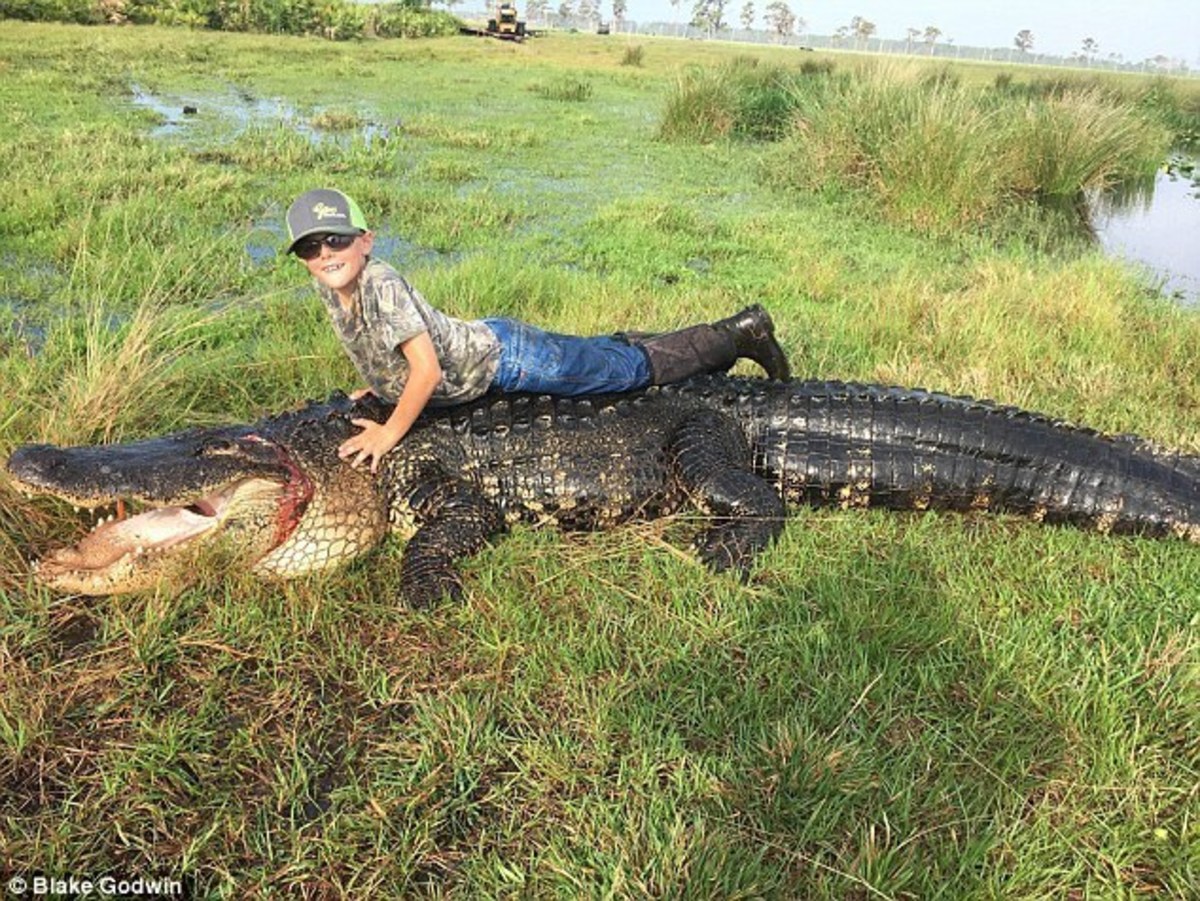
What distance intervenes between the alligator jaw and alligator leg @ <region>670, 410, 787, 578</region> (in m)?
1.58

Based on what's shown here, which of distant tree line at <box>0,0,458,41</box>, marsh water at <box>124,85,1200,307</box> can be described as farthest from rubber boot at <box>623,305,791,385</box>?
distant tree line at <box>0,0,458,41</box>

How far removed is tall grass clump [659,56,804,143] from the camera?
14.0 metres

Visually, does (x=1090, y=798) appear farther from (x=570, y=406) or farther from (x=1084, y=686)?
(x=570, y=406)

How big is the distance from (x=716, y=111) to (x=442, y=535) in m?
12.9

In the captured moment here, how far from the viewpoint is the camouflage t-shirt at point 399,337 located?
2.93 metres

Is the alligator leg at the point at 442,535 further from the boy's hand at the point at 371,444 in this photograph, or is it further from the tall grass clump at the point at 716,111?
the tall grass clump at the point at 716,111

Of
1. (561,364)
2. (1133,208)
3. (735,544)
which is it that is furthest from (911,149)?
(735,544)

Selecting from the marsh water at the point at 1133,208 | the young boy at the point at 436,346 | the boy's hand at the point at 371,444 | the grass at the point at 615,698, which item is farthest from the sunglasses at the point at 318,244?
the marsh water at the point at 1133,208

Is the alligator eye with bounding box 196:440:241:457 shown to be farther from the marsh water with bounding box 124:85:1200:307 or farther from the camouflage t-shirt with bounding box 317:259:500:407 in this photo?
the marsh water with bounding box 124:85:1200:307

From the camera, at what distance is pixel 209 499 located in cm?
294

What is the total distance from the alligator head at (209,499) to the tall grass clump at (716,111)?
12.4m

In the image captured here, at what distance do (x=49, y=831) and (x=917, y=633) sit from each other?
2.43 m

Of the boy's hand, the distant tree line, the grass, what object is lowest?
the grass

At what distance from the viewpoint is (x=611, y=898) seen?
174 cm
